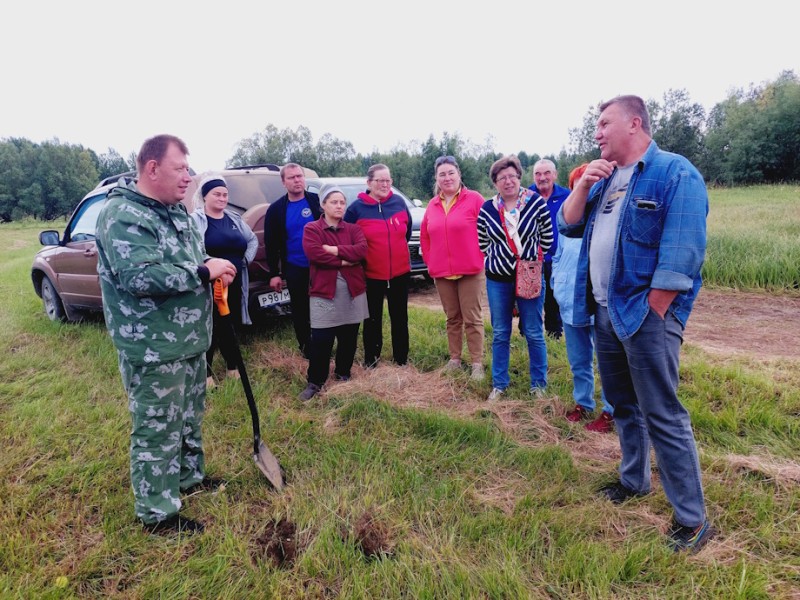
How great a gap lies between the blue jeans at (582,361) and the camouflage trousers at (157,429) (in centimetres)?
255

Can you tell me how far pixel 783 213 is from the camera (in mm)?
13555

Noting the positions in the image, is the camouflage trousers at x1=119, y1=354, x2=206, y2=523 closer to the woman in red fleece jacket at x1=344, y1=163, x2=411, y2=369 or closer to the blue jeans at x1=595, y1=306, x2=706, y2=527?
the woman in red fleece jacket at x1=344, y1=163, x2=411, y2=369

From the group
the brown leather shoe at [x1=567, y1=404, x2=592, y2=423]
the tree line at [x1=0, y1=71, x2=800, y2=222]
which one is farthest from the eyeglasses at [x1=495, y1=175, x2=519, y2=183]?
the tree line at [x1=0, y1=71, x2=800, y2=222]

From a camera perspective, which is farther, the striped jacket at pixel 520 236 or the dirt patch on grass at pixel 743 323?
the dirt patch on grass at pixel 743 323

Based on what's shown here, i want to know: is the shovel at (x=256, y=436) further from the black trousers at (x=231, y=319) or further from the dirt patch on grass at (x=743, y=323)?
the dirt patch on grass at (x=743, y=323)

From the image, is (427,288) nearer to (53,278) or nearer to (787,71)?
(53,278)

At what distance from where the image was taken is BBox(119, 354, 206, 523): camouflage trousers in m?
2.22

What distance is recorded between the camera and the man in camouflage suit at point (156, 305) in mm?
2076

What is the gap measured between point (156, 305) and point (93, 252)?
378 cm

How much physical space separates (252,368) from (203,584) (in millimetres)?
2645

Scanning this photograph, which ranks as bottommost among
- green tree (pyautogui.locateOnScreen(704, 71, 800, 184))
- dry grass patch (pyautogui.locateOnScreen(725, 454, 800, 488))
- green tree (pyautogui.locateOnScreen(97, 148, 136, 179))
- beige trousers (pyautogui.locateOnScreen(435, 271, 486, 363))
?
dry grass patch (pyautogui.locateOnScreen(725, 454, 800, 488))

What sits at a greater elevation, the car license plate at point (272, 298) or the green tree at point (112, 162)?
the green tree at point (112, 162)

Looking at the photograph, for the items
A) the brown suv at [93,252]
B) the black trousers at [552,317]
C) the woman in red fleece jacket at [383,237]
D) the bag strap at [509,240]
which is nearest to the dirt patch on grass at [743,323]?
the black trousers at [552,317]

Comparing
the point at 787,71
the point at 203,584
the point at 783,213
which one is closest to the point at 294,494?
the point at 203,584
